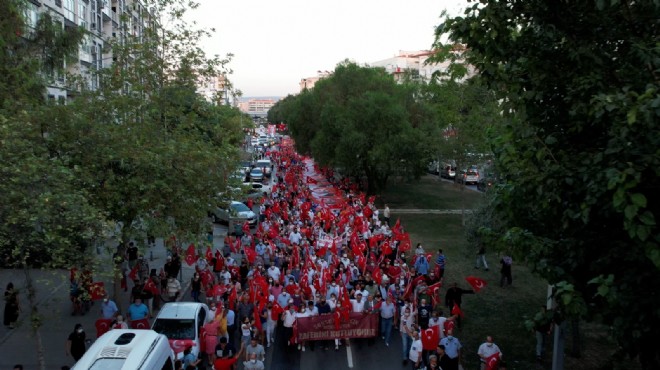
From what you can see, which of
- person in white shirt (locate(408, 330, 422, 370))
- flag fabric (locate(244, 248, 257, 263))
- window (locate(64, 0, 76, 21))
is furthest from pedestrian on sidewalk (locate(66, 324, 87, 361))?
window (locate(64, 0, 76, 21))

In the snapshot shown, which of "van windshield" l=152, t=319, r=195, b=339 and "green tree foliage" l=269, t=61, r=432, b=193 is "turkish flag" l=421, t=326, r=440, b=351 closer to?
"van windshield" l=152, t=319, r=195, b=339

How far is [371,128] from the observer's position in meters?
34.7

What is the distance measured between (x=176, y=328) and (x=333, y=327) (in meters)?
3.66

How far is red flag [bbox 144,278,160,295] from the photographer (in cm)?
1517

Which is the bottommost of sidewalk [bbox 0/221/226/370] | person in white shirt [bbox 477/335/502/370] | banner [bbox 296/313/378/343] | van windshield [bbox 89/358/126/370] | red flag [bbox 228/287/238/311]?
sidewalk [bbox 0/221/226/370]

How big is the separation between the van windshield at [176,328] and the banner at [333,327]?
254 cm

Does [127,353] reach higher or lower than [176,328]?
higher

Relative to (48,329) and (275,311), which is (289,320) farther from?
(48,329)

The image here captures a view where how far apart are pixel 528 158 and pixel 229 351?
720 centimetres

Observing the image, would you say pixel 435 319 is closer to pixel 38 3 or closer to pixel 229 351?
pixel 229 351

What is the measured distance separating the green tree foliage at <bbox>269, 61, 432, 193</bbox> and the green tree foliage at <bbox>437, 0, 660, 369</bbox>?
84.3 feet

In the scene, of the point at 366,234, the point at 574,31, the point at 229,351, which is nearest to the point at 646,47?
the point at 574,31

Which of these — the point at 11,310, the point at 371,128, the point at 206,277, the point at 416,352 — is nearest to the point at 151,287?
the point at 206,277

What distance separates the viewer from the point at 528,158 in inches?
257
